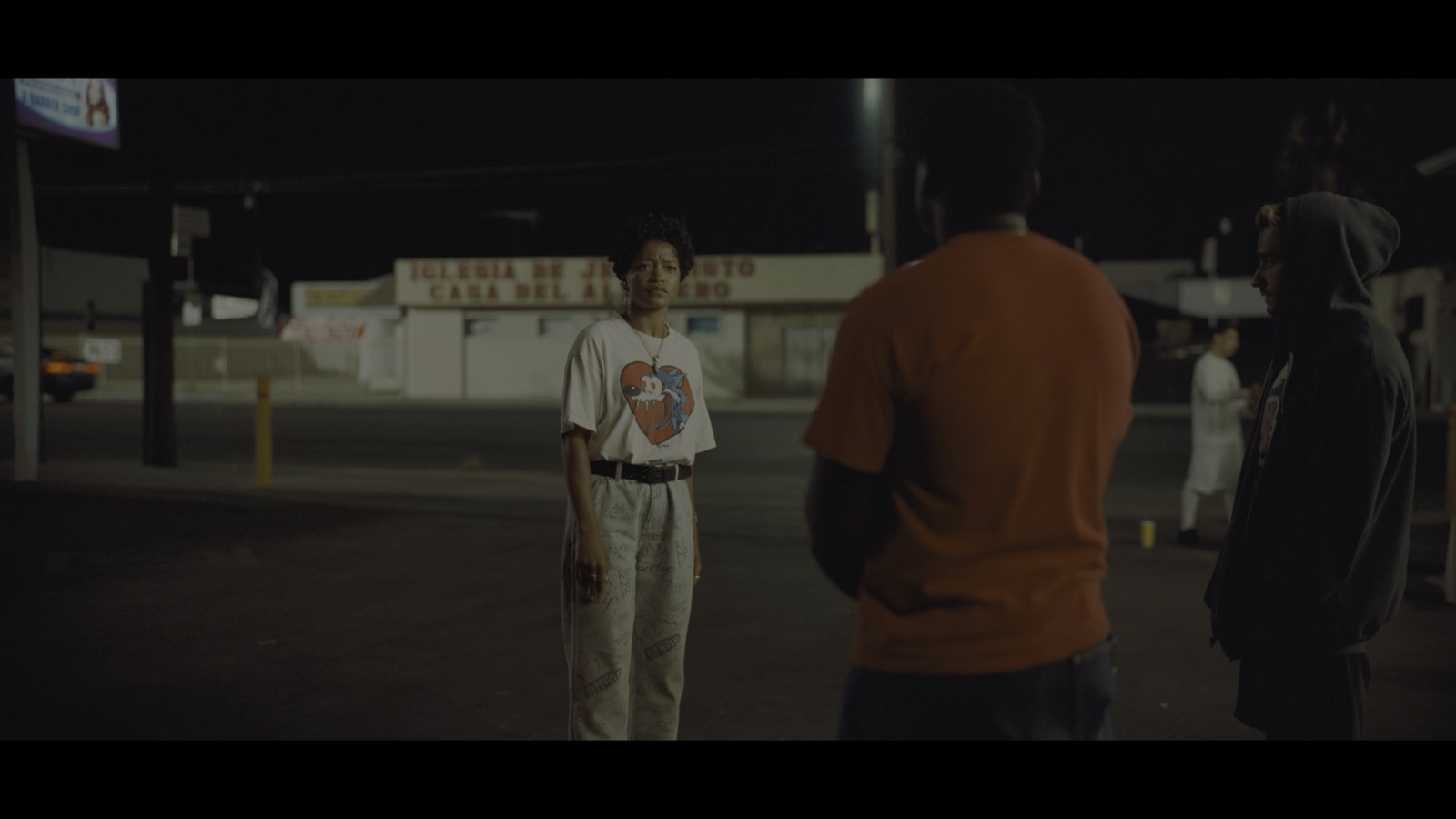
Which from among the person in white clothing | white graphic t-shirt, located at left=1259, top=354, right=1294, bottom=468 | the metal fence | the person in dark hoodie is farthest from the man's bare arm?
the metal fence

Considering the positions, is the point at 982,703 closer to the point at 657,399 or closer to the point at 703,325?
the point at 657,399

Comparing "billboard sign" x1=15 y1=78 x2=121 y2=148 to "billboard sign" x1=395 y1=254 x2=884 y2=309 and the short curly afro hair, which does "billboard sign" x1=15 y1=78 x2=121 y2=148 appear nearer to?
the short curly afro hair

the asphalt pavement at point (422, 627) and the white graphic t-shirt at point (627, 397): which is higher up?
the white graphic t-shirt at point (627, 397)

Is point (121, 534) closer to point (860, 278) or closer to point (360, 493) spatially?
point (360, 493)

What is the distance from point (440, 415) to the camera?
27.3 metres

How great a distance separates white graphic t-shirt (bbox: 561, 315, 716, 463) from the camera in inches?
135

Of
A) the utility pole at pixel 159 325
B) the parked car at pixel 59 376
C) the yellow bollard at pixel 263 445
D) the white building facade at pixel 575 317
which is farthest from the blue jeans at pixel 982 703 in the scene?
the white building facade at pixel 575 317

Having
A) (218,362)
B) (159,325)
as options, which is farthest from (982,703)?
(218,362)

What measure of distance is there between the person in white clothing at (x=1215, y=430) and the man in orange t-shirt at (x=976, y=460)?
7.32 meters

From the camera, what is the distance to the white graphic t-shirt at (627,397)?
3.42 metres

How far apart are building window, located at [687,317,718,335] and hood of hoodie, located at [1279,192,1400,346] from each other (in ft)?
110

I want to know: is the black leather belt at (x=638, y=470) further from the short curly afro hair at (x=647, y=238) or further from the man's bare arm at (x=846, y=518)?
the man's bare arm at (x=846, y=518)

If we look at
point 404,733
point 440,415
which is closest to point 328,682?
point 404,733

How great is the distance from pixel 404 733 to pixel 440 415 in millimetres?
23631
